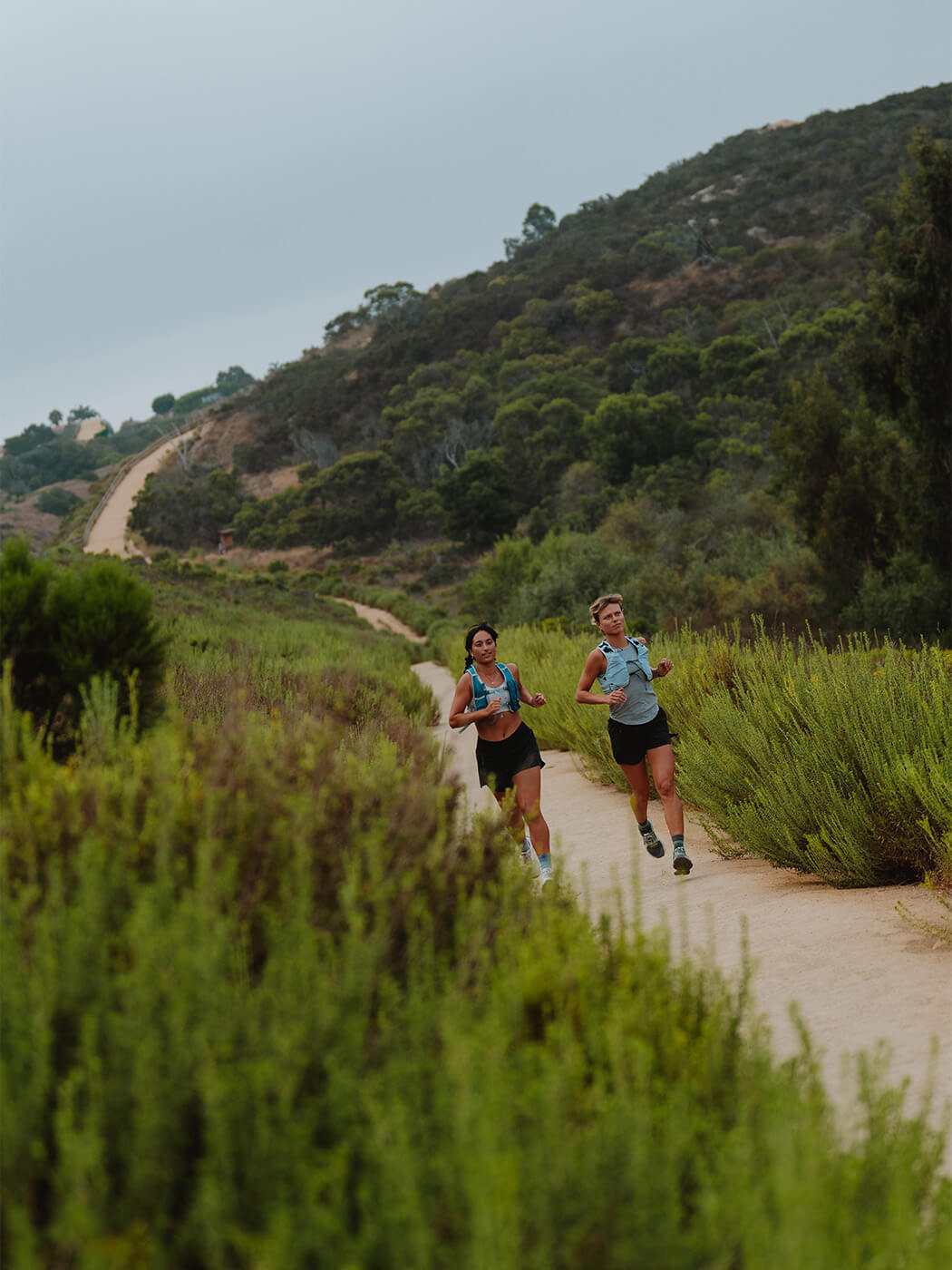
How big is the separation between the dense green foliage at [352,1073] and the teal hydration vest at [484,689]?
332cm

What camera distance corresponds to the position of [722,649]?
936 cm

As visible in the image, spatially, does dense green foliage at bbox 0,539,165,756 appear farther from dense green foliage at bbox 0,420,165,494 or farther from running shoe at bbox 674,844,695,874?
dense green foliage at bbox 0,420,165,494

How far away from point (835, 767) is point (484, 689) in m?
2.07

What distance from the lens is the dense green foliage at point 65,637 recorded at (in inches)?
151

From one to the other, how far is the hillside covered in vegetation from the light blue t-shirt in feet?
31.3

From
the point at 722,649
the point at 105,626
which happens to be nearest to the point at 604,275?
the point at 722,649

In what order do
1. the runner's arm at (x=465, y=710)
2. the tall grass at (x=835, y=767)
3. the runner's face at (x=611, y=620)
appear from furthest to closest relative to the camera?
the runner's face at (x=611, y=620) < the runner's arm at (x=465, y=710) < the tall grass at (x=835, y=767)

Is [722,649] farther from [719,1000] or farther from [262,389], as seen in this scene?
[262,389]

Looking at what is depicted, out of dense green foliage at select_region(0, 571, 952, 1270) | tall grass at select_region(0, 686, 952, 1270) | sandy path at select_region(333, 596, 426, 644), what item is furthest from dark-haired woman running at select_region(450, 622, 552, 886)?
sandy path at select_region(333, 596, 426, 644)

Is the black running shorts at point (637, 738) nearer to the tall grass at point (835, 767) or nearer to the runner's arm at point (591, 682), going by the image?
the runner's arm at point (591, 682)

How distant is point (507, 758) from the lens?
6.50m

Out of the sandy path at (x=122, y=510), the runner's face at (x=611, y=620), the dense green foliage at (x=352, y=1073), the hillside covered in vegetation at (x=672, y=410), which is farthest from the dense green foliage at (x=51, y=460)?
the dense green foliage at (x=352, y=1073)

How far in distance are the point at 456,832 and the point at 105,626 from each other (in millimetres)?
1519

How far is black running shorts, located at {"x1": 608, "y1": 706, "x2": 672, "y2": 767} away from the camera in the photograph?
6832mm
